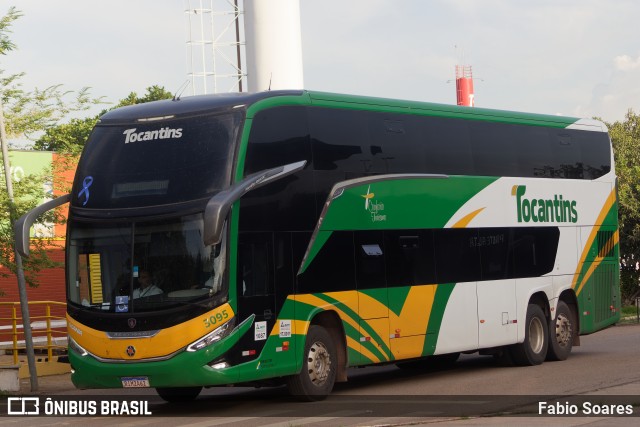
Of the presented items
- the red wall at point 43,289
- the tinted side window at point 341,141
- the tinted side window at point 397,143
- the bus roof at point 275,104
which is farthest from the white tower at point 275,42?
the tinted side window at point 341,141

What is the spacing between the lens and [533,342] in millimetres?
22703

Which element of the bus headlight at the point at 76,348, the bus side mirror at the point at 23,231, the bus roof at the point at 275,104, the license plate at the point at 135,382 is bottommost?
the license plate at the point at 135,382

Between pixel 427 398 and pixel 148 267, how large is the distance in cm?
438

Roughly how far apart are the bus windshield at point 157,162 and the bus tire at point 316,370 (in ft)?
9.31

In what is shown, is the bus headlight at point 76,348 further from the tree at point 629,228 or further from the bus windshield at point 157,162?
the tree at point 629,228

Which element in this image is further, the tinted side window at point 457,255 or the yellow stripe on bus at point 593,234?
the yellow stripe on bus at point 593,234

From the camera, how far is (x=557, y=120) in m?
23.9

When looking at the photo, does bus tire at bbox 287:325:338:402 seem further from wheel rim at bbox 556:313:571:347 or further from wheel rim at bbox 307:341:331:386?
wheel rim at bbox 556:313:571:347

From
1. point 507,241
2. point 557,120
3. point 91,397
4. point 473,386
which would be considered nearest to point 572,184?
point 557,120

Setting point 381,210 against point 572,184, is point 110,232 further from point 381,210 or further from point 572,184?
point 572,184

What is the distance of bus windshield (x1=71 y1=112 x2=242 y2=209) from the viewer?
15.9m

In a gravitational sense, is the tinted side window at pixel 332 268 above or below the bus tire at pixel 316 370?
above

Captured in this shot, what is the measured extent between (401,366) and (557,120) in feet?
18.7

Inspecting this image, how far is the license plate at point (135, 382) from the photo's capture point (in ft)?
51.1
